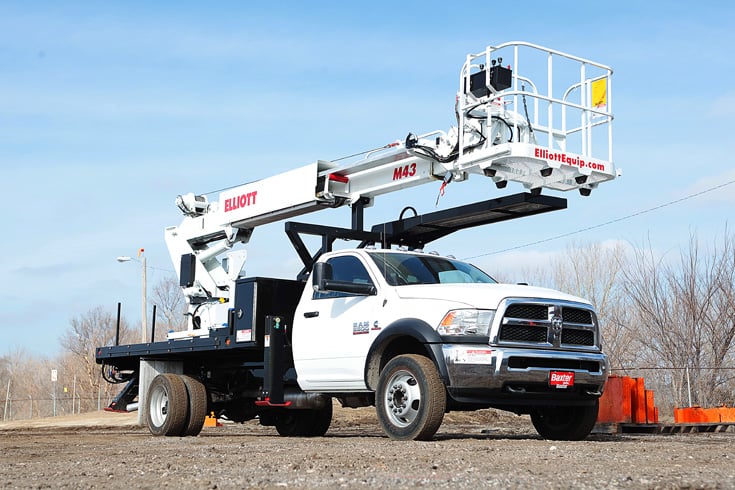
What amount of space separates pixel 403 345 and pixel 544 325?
1.57 meters

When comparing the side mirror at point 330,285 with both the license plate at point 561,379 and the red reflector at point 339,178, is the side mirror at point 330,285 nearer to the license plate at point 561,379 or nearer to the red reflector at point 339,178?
the license plate at point 561,379

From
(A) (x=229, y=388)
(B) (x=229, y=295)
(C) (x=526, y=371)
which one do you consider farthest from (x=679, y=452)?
(B) (x=229, y=295)

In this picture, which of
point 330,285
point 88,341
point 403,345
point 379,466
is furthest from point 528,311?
point 88,341

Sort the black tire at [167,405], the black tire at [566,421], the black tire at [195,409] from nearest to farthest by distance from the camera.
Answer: the black tire at [566,421] → the black tire at [167,405] → the black tire at [195,409]

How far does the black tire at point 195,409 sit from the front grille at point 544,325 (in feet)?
17.4

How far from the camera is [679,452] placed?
28.4 feet

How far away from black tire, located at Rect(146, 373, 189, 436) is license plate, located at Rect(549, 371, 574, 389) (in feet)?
18.5

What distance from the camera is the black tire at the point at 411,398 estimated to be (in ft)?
32.2

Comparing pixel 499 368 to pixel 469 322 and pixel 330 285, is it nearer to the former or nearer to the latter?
pixel 469 322

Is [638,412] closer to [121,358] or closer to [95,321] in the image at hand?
[121,358]

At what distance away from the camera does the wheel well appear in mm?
10664

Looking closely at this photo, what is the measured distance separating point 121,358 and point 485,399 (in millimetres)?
7380

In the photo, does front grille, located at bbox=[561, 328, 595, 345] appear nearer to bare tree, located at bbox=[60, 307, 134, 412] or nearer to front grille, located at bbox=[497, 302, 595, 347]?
front grille, located at bbox=[497, 302, 595, 347]

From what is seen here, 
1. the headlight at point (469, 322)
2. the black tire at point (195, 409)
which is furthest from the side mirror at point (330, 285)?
the black tire at point (195, 409)
